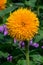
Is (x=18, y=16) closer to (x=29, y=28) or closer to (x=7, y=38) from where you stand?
(x=29, y=28)

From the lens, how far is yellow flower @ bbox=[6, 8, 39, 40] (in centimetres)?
114

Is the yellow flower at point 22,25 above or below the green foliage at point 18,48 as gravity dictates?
above

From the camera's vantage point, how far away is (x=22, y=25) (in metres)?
1.14

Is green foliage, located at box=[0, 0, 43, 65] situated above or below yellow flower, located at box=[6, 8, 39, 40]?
below

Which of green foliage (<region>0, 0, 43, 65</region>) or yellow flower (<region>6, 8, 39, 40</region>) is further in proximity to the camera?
green foliage (<region>0, 0, 43, 65</region>)

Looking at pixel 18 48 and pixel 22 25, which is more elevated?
pixel 22 25

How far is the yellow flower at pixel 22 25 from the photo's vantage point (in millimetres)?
1145

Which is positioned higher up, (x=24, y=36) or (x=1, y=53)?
(x=24, y=36)

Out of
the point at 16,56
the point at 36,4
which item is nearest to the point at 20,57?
the point at 16,56

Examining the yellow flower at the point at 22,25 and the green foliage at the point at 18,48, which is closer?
the yellow flower at the point at 22,25

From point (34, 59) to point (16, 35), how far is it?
30 cm

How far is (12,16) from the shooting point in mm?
1176

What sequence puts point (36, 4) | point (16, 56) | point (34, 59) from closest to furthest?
point (34, 59) < point (16, 56) < point (36, 4)

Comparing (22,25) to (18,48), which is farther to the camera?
(18,48)
